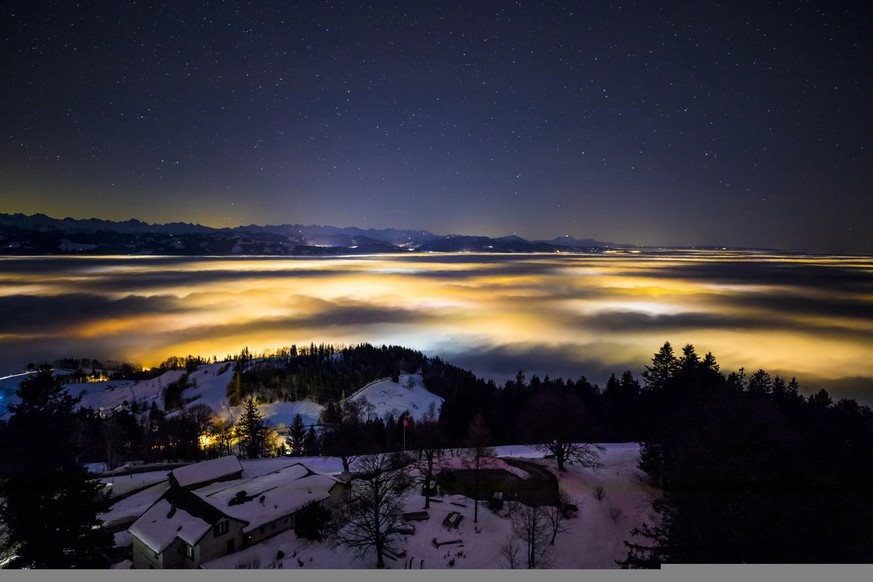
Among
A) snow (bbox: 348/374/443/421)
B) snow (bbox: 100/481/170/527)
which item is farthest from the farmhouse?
snow (bbox: 348/374/443/421)

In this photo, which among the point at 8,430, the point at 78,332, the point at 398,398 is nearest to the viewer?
the point at 8,430

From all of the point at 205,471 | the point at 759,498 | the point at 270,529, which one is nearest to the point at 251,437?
the point at 205,471

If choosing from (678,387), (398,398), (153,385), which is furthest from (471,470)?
(153,385)

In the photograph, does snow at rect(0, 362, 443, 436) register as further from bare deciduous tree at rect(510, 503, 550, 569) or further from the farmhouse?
bare deciduous tree at rect(510, 503, 550, 569)

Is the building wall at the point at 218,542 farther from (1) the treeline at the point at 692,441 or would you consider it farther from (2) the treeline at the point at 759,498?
(2) the treeline at the point at 759,498

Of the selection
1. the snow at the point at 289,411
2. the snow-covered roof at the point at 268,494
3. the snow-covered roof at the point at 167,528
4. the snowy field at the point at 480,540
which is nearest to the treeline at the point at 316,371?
the snow at the point at 289,411

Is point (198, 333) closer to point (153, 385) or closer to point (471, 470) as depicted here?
point (471, 470)

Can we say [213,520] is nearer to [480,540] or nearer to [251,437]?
[480,540]
